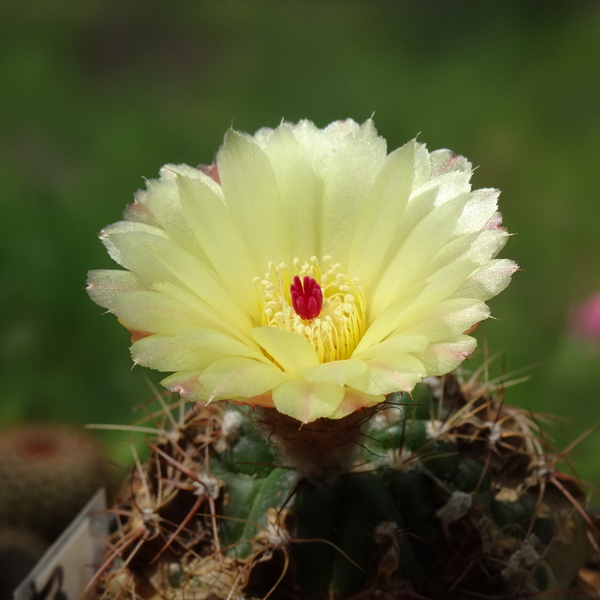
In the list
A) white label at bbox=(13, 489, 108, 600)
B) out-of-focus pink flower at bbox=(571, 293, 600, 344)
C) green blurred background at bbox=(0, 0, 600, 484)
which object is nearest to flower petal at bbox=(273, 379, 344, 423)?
white label at bbox=(13, 489, 108, 600)

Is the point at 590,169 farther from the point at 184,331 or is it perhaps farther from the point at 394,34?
the point at 184,331

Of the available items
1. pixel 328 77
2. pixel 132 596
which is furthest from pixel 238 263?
pixel 328 77

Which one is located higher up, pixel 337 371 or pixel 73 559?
pixel 337 371

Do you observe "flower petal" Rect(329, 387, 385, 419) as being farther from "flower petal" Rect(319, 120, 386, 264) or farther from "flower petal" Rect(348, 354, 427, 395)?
"flower petal" Rect(319, 120, 386, 264)

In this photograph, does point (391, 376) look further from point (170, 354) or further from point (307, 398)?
point (170, 354)

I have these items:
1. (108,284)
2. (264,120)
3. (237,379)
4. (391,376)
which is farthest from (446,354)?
(264,120)

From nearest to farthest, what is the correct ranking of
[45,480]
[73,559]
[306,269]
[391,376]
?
1. [391,376]
2. [306,269]
3. [73,559]
4. [45,480]

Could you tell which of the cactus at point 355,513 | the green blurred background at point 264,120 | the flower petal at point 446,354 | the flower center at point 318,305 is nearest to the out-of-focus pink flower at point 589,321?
the green blurred background at point 264,120
